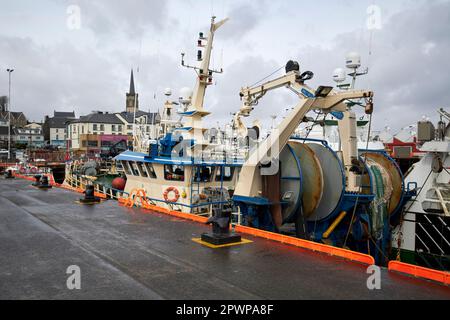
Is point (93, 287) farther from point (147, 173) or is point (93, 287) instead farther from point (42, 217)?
point (147, 173)

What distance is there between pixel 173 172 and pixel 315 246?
31.9 ft

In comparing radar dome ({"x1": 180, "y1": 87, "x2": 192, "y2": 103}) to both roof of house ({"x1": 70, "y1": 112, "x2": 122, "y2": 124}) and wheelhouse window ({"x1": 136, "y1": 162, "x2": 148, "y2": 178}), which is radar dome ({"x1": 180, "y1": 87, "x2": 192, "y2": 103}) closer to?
wheelhouse window ({"x1": 136, "y1": 162, "x2": 148, "y2": 178})

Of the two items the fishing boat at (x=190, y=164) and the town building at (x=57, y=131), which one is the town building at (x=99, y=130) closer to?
the town building at (x=57, y=131)

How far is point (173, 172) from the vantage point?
16.3m

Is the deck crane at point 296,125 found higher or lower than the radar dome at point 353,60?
lower

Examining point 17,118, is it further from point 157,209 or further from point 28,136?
point 157,209

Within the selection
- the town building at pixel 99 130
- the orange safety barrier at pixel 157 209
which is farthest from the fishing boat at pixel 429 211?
the town building at pixel 99 130

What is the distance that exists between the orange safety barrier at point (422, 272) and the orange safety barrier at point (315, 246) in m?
0.45

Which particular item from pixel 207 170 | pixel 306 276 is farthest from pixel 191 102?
pixel 306 276

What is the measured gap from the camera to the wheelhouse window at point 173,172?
16.2 meters

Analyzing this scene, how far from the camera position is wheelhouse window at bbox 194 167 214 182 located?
16.0 m

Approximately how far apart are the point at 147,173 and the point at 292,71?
30.1 ft
